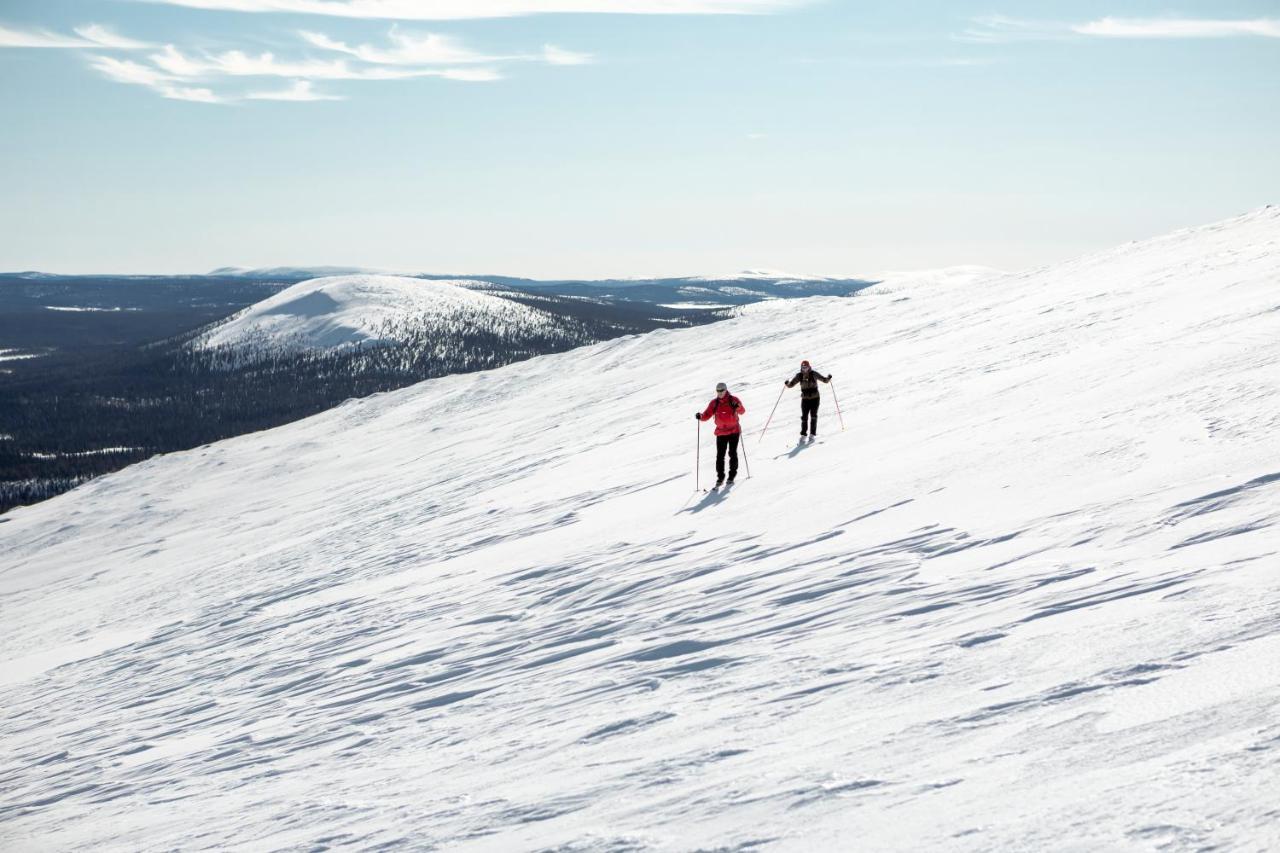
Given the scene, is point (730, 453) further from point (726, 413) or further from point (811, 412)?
point (811, 412)

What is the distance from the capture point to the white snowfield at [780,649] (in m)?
5.39

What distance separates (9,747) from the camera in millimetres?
12375

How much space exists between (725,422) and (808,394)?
3.13 m

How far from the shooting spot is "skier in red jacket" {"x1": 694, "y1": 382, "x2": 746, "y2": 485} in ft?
51.0

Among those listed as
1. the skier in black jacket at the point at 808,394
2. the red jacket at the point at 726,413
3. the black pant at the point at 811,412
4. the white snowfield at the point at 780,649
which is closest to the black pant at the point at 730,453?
the red jacket at the point at 726,413

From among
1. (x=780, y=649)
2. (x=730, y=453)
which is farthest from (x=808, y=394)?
(x=780, y=649)

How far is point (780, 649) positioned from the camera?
8180 millimetres

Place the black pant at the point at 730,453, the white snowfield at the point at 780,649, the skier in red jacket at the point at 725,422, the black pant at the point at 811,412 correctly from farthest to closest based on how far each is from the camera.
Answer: the black pant at the point at 811,412 < the black pant at the point at 730,453 < the skier in red jacket at the point at 725,422 < the white snowfield at the point at 780,649

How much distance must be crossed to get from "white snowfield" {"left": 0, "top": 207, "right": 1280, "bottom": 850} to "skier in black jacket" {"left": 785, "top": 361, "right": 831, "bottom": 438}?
78 cm

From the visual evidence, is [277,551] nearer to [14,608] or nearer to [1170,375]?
[14,608]

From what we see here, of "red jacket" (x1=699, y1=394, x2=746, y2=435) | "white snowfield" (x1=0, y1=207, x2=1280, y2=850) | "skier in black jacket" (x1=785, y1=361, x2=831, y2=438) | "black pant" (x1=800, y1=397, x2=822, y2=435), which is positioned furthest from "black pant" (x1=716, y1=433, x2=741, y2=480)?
"black pant" (x1=800, y1=397, x2=822, y2=435)

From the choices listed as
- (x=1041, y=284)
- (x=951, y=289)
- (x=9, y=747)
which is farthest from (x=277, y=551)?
(x=951, y=289)

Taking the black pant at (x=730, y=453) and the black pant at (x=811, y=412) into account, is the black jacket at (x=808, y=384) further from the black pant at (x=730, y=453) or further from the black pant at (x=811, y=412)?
the black pant at (x=730, y=453)

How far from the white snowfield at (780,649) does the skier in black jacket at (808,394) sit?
2.55 ft
